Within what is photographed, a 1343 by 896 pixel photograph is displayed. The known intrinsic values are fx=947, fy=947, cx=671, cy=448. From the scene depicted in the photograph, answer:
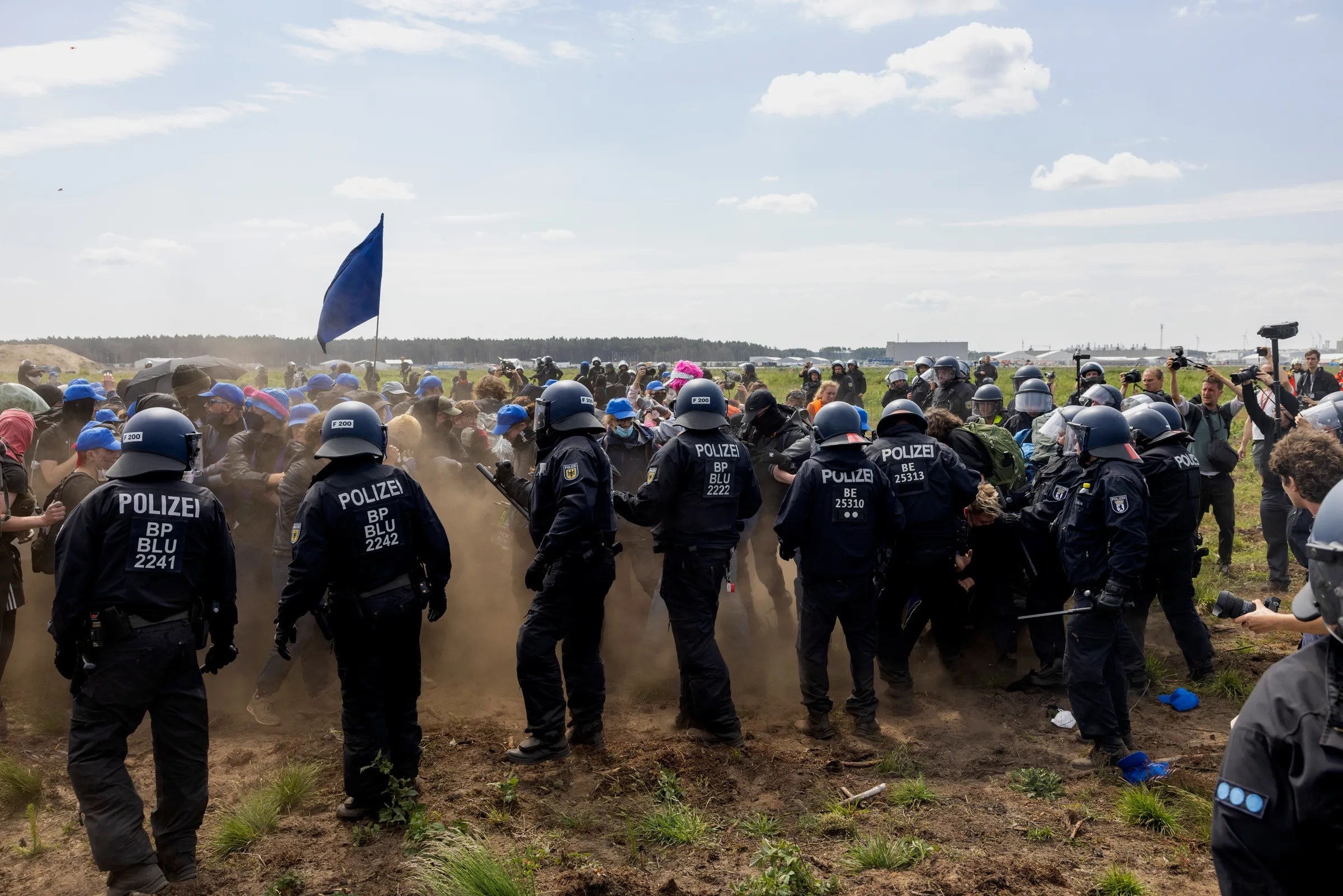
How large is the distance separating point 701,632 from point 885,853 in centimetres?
193

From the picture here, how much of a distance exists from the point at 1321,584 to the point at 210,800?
5.48m

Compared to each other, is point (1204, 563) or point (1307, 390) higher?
point (1307, 390)

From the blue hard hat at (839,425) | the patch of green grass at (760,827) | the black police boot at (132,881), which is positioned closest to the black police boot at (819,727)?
the patch of green grass at (760,827)

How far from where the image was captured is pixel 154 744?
4.52 metres

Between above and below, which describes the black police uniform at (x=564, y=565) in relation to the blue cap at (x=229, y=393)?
below

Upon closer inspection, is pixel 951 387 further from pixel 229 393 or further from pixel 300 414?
pixel 229 393

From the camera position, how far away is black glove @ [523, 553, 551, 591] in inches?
215

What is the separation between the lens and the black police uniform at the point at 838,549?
6156mm

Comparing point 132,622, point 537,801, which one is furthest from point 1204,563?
point 132,622

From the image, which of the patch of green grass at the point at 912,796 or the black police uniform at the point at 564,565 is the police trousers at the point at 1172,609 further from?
the black police uniform at the point at 564,565

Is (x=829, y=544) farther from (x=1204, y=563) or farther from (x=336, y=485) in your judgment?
(x=1204, y=563)

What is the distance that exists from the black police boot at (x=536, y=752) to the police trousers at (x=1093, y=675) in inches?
119

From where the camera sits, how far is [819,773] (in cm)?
561

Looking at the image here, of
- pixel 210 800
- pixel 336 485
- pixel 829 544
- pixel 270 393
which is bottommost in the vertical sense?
pixel 210 800
